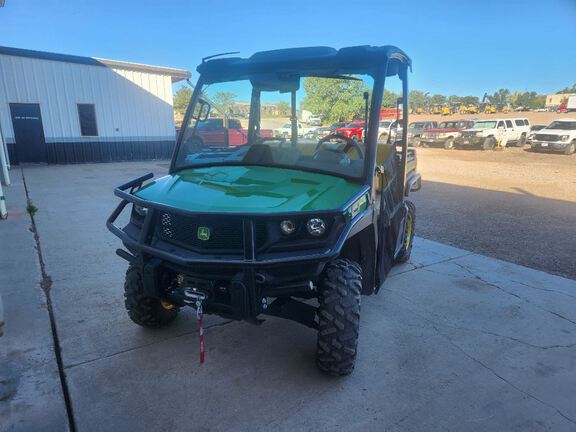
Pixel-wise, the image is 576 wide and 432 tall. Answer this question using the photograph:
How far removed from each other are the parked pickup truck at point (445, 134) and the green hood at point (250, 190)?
24.8 meters

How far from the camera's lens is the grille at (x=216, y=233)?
2.46m

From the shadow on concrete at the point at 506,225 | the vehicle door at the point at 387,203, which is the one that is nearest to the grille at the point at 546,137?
the shadow on concrete at the point at 506,225

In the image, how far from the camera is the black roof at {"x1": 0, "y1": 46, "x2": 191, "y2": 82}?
14242mm

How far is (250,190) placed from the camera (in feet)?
8.98

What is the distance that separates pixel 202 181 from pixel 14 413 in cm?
192

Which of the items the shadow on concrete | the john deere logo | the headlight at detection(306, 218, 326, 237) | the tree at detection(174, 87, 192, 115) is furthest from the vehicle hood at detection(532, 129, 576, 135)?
the john deere logo

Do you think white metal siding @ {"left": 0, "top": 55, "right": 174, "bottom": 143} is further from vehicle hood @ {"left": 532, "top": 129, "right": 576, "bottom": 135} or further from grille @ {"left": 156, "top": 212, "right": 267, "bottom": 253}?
vehicle hood @ {"left": 532, "top": 129, "right": 576, "bottom": 135}

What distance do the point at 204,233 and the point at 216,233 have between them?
8 cm

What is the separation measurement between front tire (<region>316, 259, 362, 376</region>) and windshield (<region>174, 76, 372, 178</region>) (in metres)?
0.82

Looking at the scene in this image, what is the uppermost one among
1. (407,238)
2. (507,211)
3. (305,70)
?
(305,70)

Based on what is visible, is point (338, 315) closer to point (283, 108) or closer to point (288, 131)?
point (288, 131)

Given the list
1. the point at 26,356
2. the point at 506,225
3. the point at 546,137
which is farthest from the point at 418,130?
the point at 26,356

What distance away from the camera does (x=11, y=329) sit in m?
3.40

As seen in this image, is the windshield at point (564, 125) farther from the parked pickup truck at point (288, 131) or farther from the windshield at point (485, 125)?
the parked pickup truck at point (288, 131)
